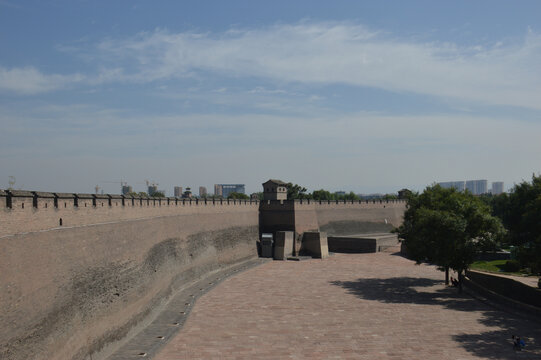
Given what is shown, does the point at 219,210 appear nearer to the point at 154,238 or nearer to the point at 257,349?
the point at 154,238

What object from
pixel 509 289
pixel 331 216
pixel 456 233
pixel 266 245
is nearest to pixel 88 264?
pixel 456 233

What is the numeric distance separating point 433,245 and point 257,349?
1208cm

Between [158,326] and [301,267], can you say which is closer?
[158,326]

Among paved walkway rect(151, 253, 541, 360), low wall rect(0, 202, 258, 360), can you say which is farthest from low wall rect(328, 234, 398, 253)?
low wall rect(0, 202, 258, 360)

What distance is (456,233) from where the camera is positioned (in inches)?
877

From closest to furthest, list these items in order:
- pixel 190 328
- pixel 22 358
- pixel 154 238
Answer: pixel 22 358 < pixel 190 328 < pixel 154 238

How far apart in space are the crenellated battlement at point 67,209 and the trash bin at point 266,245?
41.9 feet

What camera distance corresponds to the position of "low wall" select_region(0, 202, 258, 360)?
10.4 metres

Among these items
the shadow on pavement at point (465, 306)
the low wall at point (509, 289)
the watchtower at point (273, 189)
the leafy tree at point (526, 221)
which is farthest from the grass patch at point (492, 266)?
the watchtower at point (273, 189)

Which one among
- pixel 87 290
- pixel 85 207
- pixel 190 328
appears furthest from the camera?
pixel 190 328

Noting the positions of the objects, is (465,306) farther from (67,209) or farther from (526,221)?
(67,209)

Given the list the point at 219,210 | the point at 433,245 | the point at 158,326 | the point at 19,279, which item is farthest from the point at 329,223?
the point at 19,279

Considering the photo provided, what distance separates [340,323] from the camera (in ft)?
57.4

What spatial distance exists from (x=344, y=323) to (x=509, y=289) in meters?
9.40
